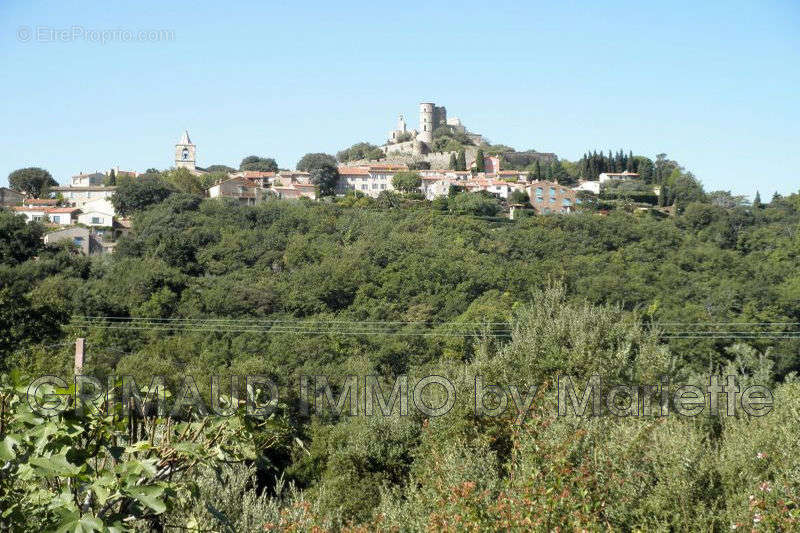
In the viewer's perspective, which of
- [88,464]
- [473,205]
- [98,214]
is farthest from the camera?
[473,205]

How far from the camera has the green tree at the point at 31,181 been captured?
60850mm

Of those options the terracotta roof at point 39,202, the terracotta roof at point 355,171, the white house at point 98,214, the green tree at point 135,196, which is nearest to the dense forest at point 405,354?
the green tree at point 135,196

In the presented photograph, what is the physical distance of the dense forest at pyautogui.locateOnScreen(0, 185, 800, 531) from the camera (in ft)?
12.0

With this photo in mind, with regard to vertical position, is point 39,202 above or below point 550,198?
below

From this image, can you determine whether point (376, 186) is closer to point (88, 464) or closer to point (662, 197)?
point (662, 197)

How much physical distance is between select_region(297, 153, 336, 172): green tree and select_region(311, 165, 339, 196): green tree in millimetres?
698

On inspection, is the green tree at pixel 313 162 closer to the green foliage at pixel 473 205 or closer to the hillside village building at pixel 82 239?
the green foliage at pixel 473 205

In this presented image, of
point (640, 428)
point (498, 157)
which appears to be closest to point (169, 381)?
point (640, 428)

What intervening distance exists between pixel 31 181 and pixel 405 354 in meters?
46.1

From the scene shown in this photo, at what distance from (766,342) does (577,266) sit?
8896mm

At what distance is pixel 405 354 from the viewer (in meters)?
26.4

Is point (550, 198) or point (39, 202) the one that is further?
point (550, 198)

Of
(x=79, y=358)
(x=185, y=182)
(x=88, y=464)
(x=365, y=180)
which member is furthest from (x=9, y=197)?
(x=88, y=464)

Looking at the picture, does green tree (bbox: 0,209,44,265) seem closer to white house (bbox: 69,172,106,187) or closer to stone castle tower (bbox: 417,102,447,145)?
white house (bbox: 69,172,106,187)
